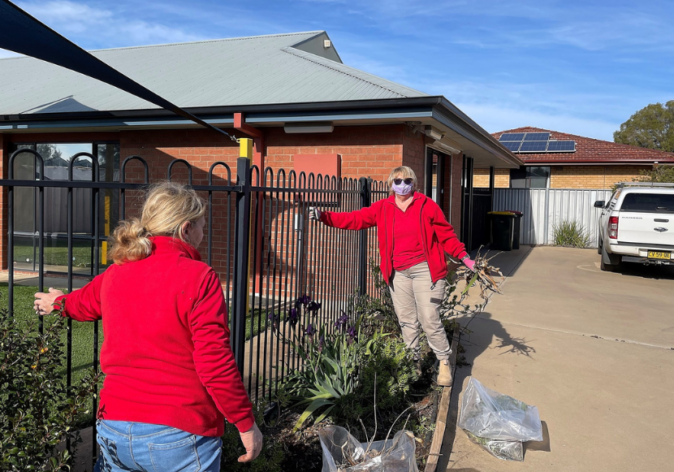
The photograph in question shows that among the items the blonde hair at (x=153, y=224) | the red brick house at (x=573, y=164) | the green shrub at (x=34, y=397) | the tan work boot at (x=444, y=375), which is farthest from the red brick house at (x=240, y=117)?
the red brick house at (x=573, y=164)

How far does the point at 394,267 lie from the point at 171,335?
10.5 ft

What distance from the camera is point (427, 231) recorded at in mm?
4695

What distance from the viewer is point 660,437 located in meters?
4.03

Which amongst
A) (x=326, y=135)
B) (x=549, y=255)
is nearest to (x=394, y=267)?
(x=326, y=135)

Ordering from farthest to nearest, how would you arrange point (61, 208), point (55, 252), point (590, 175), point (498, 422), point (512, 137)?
point (512, 137) < point (590, 175) < point (61, 208) < point (55, 252) < point (498, 422)

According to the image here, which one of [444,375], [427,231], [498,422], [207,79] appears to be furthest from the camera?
[207,79]

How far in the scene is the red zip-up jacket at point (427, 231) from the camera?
4.68 m

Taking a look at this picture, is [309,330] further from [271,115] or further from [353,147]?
[353,147]

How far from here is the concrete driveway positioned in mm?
3750

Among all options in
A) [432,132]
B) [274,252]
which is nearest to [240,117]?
[432,132]

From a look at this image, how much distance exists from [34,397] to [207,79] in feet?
27.7

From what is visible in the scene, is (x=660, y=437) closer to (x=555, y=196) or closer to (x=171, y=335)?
(x=171, y=335)

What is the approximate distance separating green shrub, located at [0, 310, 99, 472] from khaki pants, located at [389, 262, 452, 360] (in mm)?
3069

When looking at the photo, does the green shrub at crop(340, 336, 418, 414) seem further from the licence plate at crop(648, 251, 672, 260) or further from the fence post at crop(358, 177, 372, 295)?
the licence plate at crop(648, 251, 672, 260)
